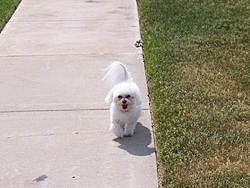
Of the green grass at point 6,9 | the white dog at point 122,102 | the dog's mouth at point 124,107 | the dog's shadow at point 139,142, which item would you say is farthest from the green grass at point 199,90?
the green grass at point 6,9

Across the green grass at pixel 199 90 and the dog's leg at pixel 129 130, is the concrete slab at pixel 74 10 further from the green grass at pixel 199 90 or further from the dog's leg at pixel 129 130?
the dog's leg at pixel 129 130

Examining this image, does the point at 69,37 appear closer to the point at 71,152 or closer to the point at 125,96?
the point at 125,96

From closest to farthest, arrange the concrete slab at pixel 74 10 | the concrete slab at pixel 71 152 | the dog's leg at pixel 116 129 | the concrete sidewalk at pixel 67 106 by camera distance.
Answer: the concrete slab at pixel 71 152
the concrete sidewalk at pixel 67 106
the dog's leg at pixel 116 129
the concrete slab at pixel 74 10

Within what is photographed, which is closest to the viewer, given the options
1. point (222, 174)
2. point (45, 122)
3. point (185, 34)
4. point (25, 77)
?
point (222, 174)

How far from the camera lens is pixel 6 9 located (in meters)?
12.5

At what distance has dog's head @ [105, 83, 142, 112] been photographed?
6.05 metres

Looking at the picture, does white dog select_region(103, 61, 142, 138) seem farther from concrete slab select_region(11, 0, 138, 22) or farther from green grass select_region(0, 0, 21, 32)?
concrete slab select_region(11, 0, 138, 22)

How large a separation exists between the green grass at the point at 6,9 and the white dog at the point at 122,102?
5099 mm

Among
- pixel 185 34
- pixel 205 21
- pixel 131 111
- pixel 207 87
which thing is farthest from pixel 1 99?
pixel 205 21

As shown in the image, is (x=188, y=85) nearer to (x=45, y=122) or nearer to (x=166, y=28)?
(x=45, y=122)

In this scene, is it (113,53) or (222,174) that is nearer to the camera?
(222,174)

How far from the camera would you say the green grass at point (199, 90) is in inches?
220

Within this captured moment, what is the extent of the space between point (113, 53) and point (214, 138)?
360 centimetres

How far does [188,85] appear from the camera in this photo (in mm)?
7727
